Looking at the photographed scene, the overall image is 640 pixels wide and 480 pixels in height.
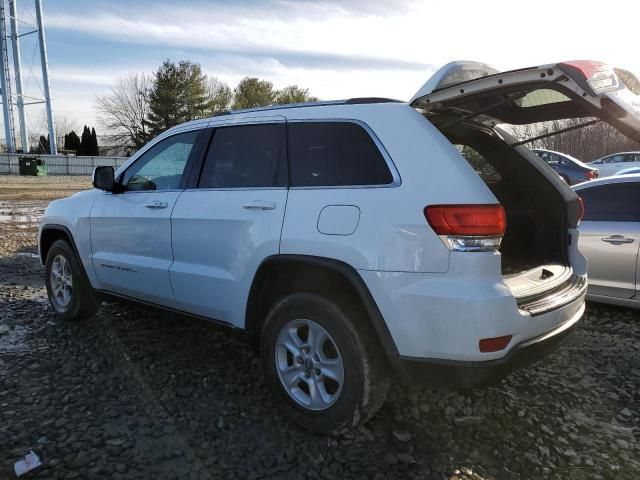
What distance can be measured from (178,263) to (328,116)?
1.48 metres

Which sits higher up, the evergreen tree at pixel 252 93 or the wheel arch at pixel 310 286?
the evergreen tree at pixel 252 93

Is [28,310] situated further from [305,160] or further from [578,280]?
[578,280]

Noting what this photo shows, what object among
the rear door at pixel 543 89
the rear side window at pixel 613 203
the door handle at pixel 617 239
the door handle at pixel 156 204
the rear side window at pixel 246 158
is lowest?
the door handle at pixel 617 239

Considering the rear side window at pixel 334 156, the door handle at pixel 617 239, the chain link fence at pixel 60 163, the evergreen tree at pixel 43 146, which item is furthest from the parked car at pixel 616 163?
the evergreen tree at pixel 43 146

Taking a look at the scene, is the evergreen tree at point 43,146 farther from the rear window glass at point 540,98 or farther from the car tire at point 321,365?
the rear window glass at point 540,98

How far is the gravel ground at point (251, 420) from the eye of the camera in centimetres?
268

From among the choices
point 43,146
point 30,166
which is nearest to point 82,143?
point 43,146

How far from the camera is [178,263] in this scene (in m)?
3.65

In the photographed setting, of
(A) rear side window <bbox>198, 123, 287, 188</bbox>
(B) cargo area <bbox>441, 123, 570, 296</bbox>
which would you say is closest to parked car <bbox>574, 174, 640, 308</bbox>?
(B) cargo area <bbox>441, 123, 570, 296</bbox>

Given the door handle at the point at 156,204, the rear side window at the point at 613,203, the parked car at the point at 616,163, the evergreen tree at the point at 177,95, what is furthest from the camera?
the evergreen tree at the point at 177,95

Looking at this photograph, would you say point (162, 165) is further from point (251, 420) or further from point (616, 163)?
point (616, 163)

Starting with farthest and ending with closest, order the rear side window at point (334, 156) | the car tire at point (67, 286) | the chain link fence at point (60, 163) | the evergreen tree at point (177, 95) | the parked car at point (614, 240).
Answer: the evergreen tree at point (177, 95) → the chain link fence at point (60, 163) → the parked car at point (614, 240) → the car tire at point (67, 286) → the rear side window at point (334, 156)

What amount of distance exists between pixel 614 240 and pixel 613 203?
1.53ft

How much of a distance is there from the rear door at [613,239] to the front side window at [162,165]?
12.7 feet
